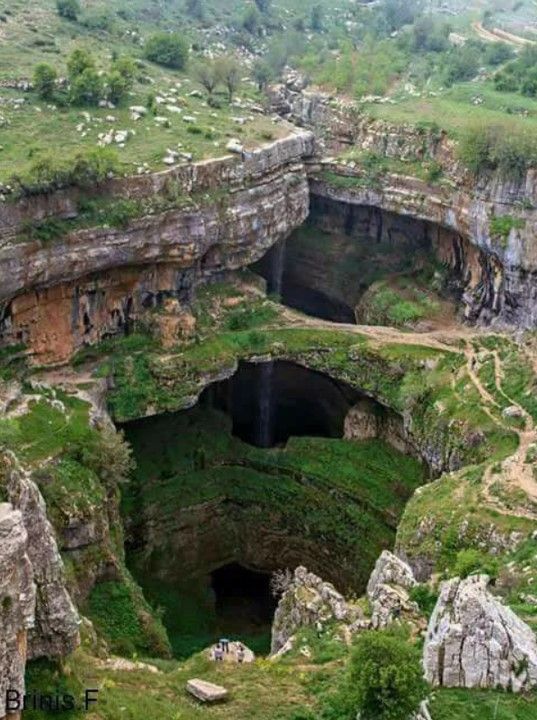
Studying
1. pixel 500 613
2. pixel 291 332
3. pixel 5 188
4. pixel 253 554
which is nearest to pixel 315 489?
pixel 253 554

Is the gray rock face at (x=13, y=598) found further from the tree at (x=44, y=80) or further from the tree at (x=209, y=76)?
the tree at (x=209, y=76)

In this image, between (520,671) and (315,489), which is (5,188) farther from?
(520,671)

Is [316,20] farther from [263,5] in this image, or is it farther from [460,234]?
[460,234]

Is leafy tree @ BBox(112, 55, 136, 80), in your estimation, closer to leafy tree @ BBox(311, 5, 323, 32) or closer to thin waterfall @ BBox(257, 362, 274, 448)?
thin waterfall @ BBox(257, 362, 274, 448)

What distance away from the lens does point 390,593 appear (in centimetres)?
2339

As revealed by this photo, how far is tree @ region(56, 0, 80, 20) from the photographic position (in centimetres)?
5466

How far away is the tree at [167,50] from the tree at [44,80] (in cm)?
1114

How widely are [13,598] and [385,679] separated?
6.55 meters

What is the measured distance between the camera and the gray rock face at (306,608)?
24.2m

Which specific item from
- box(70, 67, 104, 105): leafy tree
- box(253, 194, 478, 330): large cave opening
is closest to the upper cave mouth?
box(253, 194, 478, 330): large cave opening

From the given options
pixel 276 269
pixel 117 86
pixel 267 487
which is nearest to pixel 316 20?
pixel 276 269

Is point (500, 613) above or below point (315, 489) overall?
above

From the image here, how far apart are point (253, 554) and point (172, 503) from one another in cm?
384

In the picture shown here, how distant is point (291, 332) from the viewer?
39312 mm
